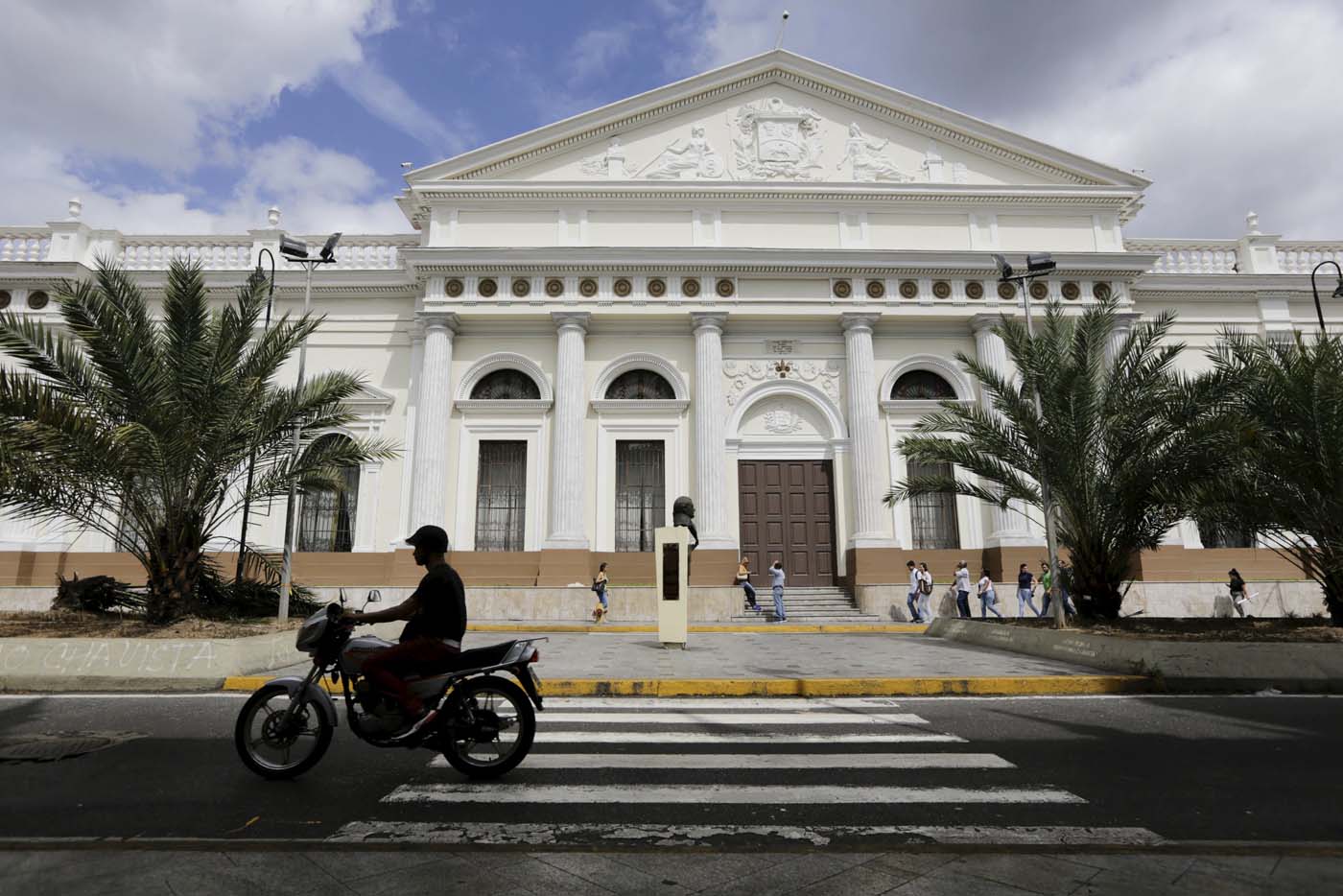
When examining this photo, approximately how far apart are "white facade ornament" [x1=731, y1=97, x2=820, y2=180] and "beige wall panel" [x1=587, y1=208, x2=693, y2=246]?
8.22 ft

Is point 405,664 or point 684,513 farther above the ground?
point 684,513

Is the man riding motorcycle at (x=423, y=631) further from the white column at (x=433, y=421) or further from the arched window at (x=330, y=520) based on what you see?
the arched window at (x=330, y=520)

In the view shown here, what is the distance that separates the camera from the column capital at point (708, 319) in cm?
2016

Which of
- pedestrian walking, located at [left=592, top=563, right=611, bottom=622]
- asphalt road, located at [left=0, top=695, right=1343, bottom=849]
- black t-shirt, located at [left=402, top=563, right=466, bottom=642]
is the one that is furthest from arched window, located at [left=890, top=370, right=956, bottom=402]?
black t-shirt, located at [left=402, top=563, right=466, bottom=642]

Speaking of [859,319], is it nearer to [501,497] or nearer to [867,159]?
[867,159]

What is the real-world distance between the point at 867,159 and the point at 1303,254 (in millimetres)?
13650

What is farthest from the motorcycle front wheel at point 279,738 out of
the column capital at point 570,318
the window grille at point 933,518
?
the window grille at point 933,518

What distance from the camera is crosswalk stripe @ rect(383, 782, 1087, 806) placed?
396 centimetres

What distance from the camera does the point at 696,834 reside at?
342 cm

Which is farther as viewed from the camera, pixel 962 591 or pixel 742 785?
pixel 962 591

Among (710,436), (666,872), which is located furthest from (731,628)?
(666,872)

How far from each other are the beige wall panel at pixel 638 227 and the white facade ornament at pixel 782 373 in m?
3.97

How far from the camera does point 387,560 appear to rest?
63.2 ft

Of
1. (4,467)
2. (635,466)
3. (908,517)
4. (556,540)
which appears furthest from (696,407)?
(4,467)
